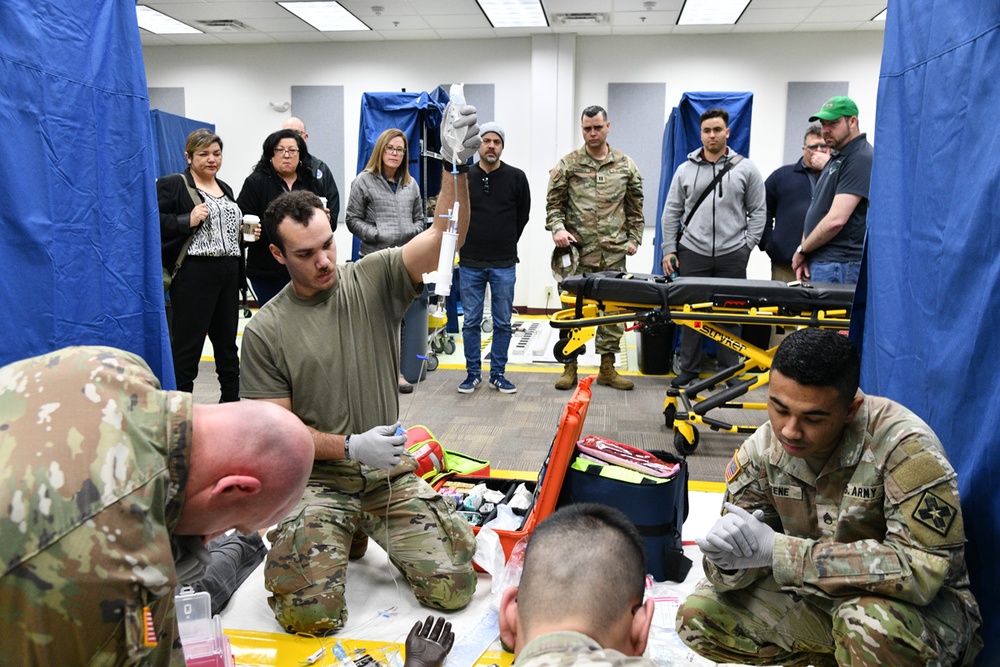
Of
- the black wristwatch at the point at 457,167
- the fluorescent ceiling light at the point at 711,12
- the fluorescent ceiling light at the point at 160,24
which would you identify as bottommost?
the black wristwatch at the point at 457,167

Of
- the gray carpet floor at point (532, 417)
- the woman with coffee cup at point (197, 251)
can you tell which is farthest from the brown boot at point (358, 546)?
the woman with coffee cup at point (197, 251)

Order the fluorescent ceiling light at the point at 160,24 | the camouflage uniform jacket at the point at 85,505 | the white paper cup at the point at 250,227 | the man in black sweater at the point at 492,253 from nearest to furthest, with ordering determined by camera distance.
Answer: the camouflage uniform jacket at the point at 85,505 < the white paper cup at the point at 250,227 < the man in black sweater at the point at 492,253 < the fluorescent ceiling light at the point at 160,24

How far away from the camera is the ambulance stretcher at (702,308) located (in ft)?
11.2

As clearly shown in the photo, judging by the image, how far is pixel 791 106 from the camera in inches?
318

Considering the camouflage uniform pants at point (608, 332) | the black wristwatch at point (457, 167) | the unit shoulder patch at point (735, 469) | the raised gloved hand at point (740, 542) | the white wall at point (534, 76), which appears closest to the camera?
the raised gloved hand at point (740, 542)

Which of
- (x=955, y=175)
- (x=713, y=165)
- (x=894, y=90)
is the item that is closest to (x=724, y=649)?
(x=955, y=175)

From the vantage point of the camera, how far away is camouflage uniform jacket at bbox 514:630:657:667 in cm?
89

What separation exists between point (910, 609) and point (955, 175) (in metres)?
0.95

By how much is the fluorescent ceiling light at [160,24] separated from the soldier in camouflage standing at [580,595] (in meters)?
8.10

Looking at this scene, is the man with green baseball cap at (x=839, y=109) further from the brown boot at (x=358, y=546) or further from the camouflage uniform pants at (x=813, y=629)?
the brown boot at (x=358, y=546)

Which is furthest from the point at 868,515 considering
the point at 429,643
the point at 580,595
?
the point at 429,643

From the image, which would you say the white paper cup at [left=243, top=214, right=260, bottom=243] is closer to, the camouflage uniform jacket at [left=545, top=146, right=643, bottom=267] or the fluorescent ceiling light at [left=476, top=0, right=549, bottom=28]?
the camouflage uniform jacket at [left=545, top=146, right=643, bottom=267]

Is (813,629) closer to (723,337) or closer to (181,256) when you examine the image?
(723,337)

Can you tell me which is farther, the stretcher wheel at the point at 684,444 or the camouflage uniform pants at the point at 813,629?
the stretcher wheel at the point at 684,444
